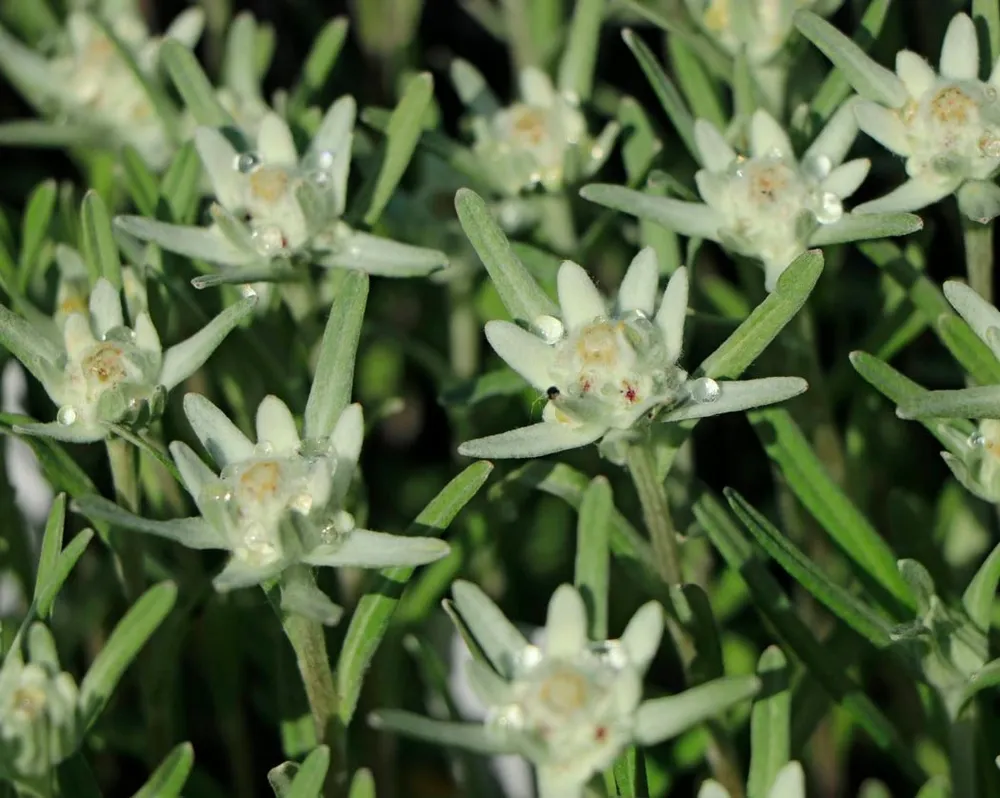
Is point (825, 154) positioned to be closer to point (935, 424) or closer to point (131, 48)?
point (935, 424)

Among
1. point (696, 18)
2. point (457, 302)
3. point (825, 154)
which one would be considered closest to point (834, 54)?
point (825, 154)

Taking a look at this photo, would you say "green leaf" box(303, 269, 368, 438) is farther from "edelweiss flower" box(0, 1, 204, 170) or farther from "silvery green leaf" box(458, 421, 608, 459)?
"edelweiss flower" box(0, 1, 204, 170)

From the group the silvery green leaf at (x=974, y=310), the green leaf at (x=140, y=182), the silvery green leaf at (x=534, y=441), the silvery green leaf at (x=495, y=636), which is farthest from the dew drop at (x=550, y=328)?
the green leaf at (x=140, y=182)

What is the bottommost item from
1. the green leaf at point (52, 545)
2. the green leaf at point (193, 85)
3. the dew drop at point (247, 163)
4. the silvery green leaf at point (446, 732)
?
the silvery green leaf at point (446, 732)

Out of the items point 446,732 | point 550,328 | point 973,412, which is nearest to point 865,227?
point 973,412

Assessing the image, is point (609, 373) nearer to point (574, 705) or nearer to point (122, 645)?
point (574, 705)

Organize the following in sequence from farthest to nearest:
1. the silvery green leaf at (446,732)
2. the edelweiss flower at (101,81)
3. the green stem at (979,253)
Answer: the edelweiss flower at (101,81) < the green stem at (979,253) < the silvery green leaf at (446,732)

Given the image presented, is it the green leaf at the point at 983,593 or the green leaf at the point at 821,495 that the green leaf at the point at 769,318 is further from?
the green leaf at the point at 983,593
